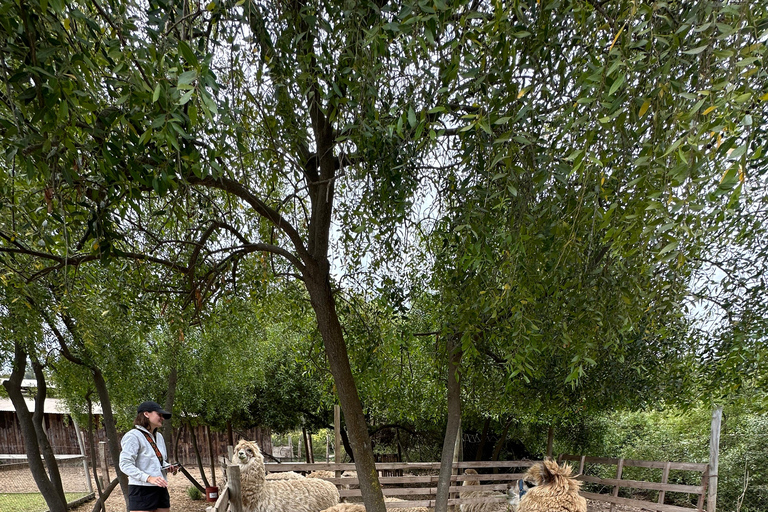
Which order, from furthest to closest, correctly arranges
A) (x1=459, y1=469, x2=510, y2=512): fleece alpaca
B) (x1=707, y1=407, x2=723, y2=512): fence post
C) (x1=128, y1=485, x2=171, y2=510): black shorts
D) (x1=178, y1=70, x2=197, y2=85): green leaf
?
(x1=707, y1=407, x2=723, y2=512): fence post
(x1=459, y1=469, x2=510, y2=512): fleece alpaca
(x1=128, y1=485, x2=171, y2=510): black shorts
(x1=178, y1=70, x2=197, y2=85): green leaf

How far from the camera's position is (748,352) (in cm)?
497

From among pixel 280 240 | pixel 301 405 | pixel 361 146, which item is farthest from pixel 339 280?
pixel 301 405

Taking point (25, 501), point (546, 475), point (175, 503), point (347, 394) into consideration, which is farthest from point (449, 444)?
point (25, 501)

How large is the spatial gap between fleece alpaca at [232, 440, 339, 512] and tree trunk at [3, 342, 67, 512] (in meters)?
5.64

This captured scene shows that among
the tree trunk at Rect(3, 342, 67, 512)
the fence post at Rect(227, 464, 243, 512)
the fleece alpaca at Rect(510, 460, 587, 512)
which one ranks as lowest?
the tree trunk at Rect(3, 342, 67, 512)

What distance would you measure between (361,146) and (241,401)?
10.9 meters

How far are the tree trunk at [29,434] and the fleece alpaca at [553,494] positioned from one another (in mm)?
8704

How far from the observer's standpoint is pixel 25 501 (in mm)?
12773

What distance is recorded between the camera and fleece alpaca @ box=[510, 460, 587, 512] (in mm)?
3438

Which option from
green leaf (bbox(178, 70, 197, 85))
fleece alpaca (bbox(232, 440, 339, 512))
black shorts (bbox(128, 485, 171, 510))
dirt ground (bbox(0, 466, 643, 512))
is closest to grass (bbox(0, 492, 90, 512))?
dirt ground (bbox(0, 466, 643, 512))

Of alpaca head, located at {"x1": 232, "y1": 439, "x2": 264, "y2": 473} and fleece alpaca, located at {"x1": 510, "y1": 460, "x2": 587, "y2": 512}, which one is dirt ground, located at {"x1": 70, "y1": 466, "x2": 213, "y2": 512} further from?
fleece alpaca, located at {"x1": 510, "y1": 460, "x2": 587, "y2": 512}

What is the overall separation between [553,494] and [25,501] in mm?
14849

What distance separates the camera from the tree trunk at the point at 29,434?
8641 mm

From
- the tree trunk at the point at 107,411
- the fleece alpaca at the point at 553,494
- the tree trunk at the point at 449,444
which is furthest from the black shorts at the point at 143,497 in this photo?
the tree trunk at the point at 107,411
